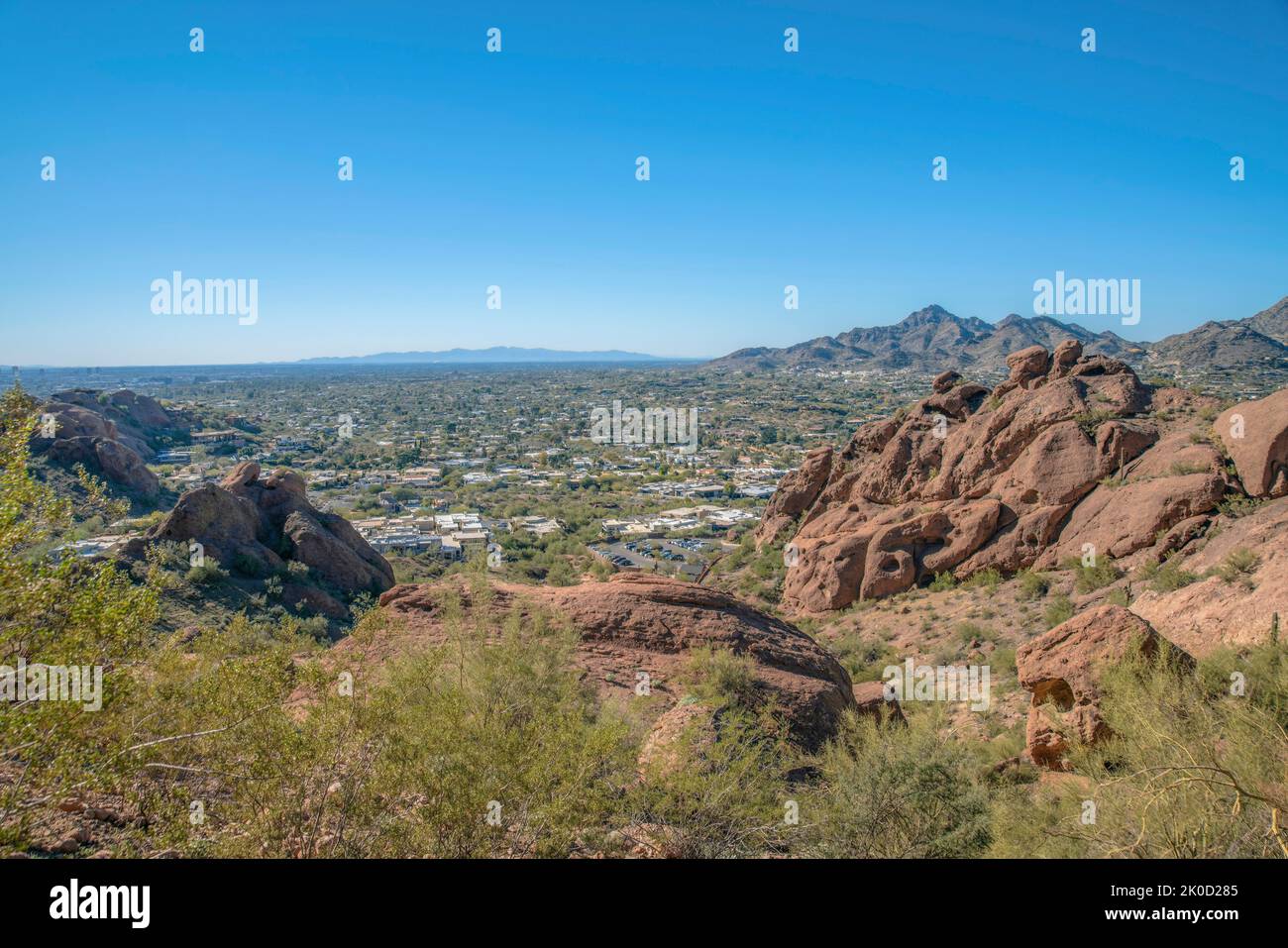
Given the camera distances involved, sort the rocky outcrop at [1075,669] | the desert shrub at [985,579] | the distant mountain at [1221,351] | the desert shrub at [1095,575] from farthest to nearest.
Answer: the distant mountain at [1221,351], the desert shrub at [985,579], the desert shrub at [1095,575], the rocky outcrop at [1075,669]

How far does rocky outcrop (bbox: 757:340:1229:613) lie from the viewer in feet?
66.6

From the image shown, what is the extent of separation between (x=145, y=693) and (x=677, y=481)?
6951 centimetres

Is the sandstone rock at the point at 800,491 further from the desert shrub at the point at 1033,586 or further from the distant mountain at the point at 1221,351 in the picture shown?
the distant mountain at the point at 1221,351


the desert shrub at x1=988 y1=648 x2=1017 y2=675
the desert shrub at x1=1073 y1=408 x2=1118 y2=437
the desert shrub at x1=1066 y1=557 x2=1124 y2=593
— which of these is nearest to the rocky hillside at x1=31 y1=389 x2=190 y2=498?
the desert shrub at x1=988 y1=648 x2=1017 y2=675

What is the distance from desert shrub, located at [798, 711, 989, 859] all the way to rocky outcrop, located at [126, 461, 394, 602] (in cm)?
1854

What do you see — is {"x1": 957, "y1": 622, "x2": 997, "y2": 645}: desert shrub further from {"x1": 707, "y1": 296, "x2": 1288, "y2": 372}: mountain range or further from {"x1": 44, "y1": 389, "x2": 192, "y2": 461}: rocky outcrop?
{"x1": 44, "y1": 389, "x2": 192, "y2": 461}: rocky outcrop

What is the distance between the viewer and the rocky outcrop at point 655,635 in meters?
11.7

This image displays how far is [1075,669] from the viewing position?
1048 cm

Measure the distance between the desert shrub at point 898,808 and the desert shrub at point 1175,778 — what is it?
22.2 inches

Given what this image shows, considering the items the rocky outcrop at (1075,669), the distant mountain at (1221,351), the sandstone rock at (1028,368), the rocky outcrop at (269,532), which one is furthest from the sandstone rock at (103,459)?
the distant mountain at (1221,351)

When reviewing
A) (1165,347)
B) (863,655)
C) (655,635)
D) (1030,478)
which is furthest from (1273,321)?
(655,635)

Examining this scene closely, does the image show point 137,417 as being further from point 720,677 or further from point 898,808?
point 898,808

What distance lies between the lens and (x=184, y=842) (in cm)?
586
